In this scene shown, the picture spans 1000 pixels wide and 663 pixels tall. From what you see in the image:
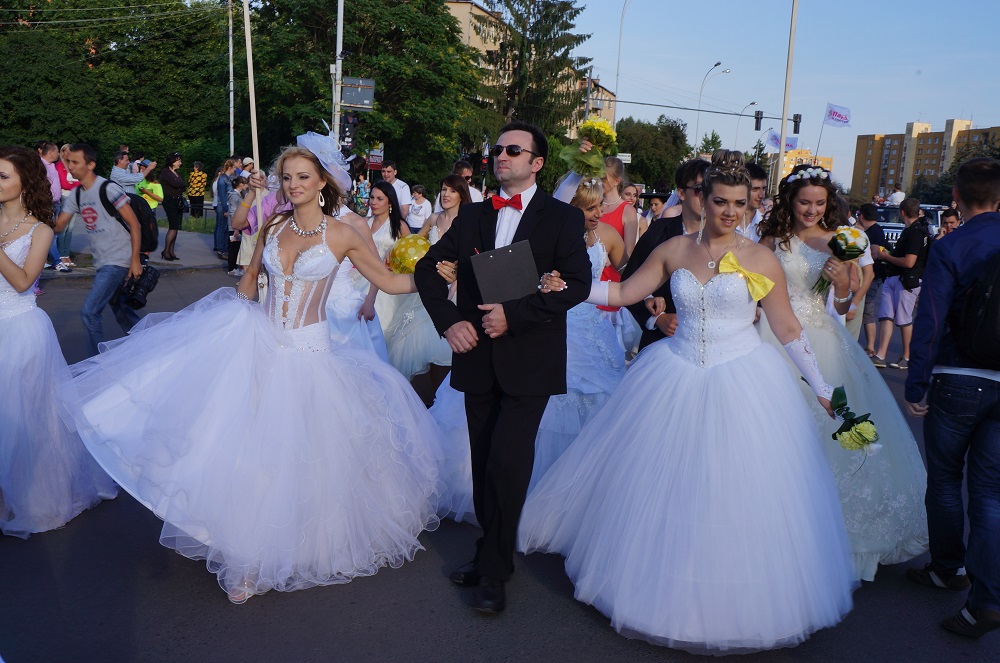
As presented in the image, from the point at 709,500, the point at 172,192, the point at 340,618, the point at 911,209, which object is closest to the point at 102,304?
the point at 340,618

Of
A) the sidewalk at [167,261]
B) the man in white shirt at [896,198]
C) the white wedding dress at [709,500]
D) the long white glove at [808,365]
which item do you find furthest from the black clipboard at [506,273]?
the man in white shirt at [896,198]

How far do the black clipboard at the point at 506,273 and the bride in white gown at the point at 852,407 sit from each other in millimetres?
1962

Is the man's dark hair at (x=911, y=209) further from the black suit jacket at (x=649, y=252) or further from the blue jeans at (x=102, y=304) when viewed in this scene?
the blue jeans at (x=102, y=304)

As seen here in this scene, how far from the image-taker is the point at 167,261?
1934 cm

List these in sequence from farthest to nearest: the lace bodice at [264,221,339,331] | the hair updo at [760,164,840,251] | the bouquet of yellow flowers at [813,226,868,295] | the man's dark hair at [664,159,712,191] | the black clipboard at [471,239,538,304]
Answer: the man's dark hair at [664,159,712,191]
the hair updo at [760,164,840,251]
the bouquet of yellow flowers at [813,226,868,295]
the lace bodice at [264,221,339,331]
the black clipboard at [471,239,538,304]

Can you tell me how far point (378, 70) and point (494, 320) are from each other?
45.8 meters

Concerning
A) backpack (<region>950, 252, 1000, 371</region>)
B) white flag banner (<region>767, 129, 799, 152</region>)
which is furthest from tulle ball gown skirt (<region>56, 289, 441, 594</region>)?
white flag banner (<region>767, 129, 799, 152</region>)

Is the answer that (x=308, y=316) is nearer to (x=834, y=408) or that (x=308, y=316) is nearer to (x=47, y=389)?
(x=47, y=389)

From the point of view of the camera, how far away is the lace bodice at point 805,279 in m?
5.53

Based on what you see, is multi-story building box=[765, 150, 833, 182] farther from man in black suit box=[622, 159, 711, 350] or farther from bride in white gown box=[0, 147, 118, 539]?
bride in white gown box=[0, 147, 118, 539]

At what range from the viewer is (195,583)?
4594mm

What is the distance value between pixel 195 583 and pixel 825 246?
416 centimetres

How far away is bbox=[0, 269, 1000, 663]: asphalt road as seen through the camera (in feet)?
12.9

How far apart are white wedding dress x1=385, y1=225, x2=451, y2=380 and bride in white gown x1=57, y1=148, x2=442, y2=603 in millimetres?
3305
